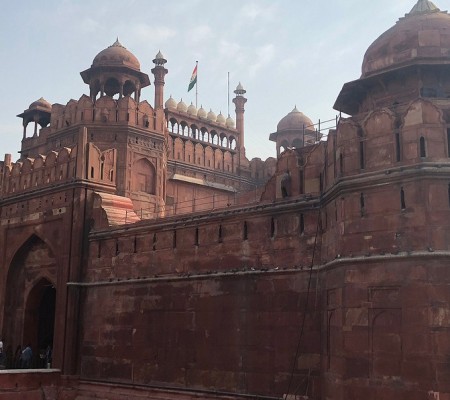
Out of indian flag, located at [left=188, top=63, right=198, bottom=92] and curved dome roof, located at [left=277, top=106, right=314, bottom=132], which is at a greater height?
indian flag, located at [left=188, top=63, right=198, bottom=92]

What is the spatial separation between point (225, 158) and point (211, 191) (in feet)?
5.80

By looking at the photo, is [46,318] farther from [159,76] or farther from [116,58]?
[159,76]

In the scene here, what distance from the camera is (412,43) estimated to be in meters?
11.9

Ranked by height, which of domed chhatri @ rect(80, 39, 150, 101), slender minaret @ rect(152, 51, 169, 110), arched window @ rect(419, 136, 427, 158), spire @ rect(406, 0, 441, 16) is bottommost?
arched window @ rect(419, 136, 427, 158)

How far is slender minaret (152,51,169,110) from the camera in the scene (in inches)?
982

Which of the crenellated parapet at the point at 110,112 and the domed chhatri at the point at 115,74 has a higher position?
the domed chhatri at the point at 115,74

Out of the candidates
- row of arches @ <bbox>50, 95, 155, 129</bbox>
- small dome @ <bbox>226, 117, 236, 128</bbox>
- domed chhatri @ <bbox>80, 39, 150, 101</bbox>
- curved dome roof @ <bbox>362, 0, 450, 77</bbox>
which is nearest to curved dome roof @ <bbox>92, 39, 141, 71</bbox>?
domed chhatri @ <bbox>80, 39, 150, 101</bbox>

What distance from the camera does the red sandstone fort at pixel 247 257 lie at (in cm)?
974

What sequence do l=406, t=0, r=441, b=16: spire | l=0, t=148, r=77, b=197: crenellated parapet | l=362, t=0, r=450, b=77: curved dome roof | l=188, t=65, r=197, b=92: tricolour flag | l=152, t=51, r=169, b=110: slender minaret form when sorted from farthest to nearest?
l=188, t=65, r=197, b=92: tricolour flag → l=152, t=51, r=169, b=110: slender minaret → l=0, t=148, r=77, b=197: crenellated parapet → l=406, t=0, r=441, b=16: spire → l=362, t=0, r=450, b=77: curved dome roof

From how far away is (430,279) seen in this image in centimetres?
945

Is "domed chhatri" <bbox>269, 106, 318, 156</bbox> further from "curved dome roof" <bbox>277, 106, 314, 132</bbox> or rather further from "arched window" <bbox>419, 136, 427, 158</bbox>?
"arched window" <bbox>419, 136, 427, 158</bbox>

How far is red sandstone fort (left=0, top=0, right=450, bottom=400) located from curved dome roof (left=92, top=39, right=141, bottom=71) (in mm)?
63

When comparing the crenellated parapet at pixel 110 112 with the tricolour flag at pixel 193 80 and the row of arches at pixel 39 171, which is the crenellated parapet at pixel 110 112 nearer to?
the row of arches at pixel 39 171

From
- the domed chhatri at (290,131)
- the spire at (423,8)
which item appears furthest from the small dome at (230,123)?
the spire at (423,8)
